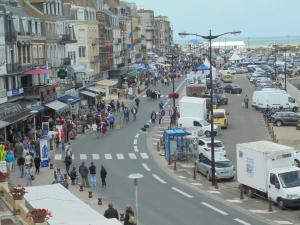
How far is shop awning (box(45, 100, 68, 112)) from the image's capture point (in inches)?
2354

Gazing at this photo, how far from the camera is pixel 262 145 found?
108 ft

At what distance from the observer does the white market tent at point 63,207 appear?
1866 cm

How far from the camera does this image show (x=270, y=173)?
31078mm

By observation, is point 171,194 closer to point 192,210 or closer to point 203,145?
point 192,210

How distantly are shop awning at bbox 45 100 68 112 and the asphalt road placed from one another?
696cm

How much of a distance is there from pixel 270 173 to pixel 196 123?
2409 centimetres

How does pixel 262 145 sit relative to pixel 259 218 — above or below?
above

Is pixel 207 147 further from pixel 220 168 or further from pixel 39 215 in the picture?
pixel 39 215

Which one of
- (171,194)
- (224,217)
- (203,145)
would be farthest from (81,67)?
(224,217)

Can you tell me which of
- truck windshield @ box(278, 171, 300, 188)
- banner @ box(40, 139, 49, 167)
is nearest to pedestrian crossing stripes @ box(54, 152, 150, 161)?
banner @ box(40, 139, 49, 167)

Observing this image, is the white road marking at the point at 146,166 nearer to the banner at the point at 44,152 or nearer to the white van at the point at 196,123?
the banner at the point at 44,152

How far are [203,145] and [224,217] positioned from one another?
1452 centimetres

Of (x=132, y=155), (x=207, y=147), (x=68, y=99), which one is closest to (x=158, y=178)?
(x=207, y=147)

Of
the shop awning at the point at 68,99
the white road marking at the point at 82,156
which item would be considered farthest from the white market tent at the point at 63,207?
the shop awning at the point at 68,99
